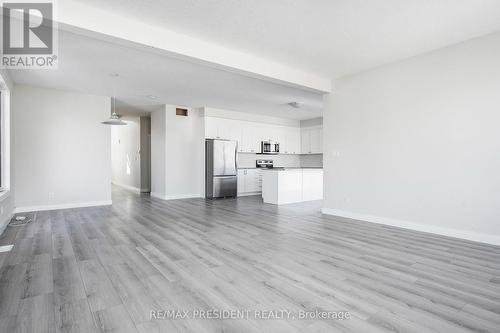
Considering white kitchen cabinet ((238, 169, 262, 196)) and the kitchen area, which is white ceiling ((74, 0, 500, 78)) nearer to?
the kitchen area

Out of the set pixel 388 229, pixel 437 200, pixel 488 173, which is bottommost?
pixel 388 229

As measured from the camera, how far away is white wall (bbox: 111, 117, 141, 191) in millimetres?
9711

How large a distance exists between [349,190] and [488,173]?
209 centimetres

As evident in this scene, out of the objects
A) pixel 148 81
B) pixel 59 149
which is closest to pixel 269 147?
pixel 148 81

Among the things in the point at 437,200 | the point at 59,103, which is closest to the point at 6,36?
the point at 59,103

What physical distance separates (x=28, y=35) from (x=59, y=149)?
3.18 meters

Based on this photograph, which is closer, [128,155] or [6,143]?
[6,143]

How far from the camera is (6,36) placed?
11.4ft

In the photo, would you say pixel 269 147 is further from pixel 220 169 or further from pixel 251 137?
pixel 220 169

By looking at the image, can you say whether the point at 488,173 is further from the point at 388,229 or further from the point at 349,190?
the point at 349,190

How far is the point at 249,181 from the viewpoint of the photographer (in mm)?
8742

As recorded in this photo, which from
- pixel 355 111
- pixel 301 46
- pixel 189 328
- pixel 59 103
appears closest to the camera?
pixel 189 328

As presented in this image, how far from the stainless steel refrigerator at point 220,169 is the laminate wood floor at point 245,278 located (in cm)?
351

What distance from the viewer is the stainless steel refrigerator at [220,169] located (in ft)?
25.6
